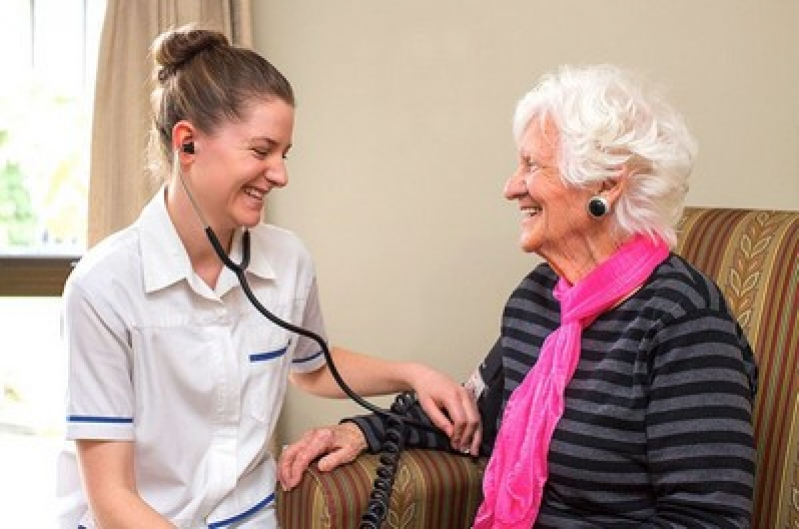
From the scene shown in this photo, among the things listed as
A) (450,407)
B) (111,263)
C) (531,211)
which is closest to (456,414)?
(450,407)

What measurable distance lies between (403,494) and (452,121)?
3.28 ft

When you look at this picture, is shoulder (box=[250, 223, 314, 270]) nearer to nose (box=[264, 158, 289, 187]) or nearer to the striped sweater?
nose (box=[264, 158, 289, 187])

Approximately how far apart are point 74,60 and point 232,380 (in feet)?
3.94

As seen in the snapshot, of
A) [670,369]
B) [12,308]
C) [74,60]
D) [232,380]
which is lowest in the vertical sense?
[12,308]

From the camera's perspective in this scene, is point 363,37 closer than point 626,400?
No

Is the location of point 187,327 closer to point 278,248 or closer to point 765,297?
point 278,248

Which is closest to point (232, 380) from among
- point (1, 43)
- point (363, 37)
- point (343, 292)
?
point (343, 292)

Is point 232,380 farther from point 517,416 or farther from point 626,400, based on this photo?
point 626,400

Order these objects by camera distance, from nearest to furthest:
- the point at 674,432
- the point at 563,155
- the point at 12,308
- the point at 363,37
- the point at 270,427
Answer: the point at 674,432 → the point at 563,155 → the point at 270,427 → the point at 363,37 → the point at 12,308

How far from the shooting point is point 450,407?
5.64 ft

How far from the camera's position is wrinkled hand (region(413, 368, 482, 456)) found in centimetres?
172

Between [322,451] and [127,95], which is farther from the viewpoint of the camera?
[127,95]

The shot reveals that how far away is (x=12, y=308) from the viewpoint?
8.43ft

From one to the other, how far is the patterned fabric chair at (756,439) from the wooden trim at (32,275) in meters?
1.02
